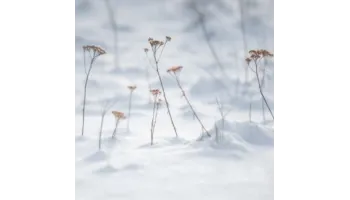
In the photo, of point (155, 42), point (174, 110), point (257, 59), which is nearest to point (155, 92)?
point (174, 110)

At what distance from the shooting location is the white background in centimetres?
169

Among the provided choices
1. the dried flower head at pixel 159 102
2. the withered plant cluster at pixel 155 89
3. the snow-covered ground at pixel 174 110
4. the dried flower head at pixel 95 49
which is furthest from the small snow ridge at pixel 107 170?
the dried flower head at pixel 95 49

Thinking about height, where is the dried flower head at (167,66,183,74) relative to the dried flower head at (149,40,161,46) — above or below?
below

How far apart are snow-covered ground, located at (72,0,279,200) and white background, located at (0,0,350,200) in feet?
0.26

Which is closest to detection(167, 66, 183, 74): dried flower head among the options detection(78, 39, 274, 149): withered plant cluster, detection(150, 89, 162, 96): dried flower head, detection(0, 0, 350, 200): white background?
detection(78, 39, 274, 149): withered plant cluster

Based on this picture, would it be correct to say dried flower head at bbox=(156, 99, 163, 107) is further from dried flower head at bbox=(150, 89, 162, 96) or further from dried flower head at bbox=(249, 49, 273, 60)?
dried flower head at bbox=(249, 49, 273, 60)

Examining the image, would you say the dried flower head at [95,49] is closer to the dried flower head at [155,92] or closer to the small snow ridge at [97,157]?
the dried flower head at [155,92]

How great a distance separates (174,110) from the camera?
6.09ft
